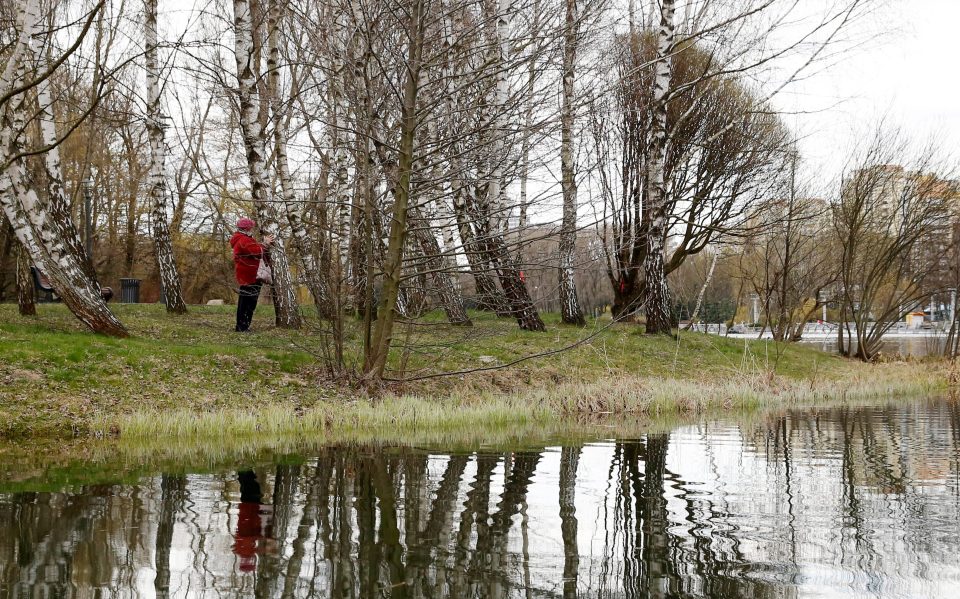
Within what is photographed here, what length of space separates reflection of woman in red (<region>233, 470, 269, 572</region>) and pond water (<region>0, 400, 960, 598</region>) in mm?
17

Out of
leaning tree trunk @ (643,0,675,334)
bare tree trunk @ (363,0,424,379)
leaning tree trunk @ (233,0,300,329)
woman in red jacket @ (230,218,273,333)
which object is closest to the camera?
bare tree trunk @ (363,0,424,379)

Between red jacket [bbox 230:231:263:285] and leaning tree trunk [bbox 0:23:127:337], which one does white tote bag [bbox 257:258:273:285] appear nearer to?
red jacket [bbox 230:231:263:285]

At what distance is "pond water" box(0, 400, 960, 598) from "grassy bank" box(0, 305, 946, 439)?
96.9 inches

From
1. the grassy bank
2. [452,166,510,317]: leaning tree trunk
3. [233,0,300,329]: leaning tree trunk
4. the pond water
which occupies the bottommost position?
the pond water

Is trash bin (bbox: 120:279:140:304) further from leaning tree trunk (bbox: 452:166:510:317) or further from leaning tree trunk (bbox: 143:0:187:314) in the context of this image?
leaning tree trunk (bbox: 452:166:510:317)

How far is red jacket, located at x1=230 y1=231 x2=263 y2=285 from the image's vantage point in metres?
14.3

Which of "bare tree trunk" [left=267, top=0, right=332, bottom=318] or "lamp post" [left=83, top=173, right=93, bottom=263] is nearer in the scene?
"bare tree trunk" [left=267, top=0, right=332, bottom=318]

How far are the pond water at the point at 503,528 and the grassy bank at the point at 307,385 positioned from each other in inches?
96.9

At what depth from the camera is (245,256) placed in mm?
14336

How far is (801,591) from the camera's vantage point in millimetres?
3623

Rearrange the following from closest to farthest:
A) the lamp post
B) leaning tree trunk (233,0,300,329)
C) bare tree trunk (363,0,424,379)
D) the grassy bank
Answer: the grassy bank
bare tree trunk (363,0,424,379)
leaning tree trunk (233,0,300,329)
the lamp post

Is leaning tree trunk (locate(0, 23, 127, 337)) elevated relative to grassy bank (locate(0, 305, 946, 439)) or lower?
elevated

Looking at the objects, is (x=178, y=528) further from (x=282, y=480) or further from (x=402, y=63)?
(x=402, y=63)

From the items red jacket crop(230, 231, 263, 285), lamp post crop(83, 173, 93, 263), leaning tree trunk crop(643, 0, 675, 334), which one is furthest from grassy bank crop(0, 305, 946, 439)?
lamp post crop(83, 173, 93, 263)
